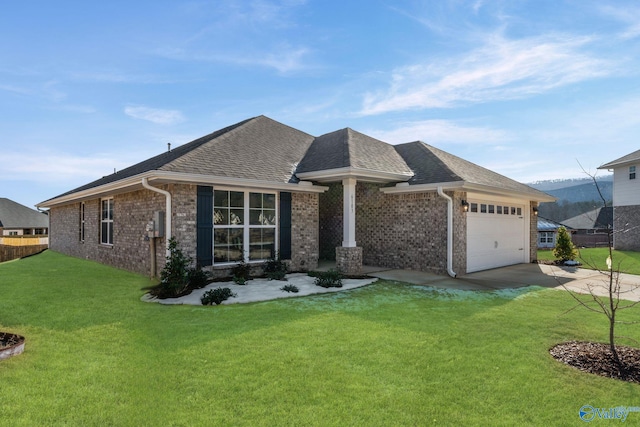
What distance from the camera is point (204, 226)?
9211 millimetres

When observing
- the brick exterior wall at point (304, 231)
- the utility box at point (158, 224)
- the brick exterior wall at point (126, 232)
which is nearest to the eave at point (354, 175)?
the brick exterior wall at point (304, 231)

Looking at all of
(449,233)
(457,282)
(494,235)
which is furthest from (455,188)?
(494,235)

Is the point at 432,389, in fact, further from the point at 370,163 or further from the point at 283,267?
the point at 370,163

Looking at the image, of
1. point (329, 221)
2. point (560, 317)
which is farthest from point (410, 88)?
point (560, 317)

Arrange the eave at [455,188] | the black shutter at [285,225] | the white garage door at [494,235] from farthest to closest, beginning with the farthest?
1. the white garage door at [494,235]
2. the black shutter at [285,225]
3. the eave at [455,188]

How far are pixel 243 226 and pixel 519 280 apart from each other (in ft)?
27.3

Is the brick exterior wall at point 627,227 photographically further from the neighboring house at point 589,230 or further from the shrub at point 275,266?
the shrub at point 275,266

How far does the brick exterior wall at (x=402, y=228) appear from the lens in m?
10.9

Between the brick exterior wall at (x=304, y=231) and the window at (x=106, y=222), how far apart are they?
23.1ft

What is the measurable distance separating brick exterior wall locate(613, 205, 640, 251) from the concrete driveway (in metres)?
13.1

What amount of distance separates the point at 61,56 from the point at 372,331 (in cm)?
1113

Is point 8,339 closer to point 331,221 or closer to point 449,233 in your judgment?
point 449,233

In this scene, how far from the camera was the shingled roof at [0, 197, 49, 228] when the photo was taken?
3778 cm

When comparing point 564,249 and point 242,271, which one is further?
point 564,249
